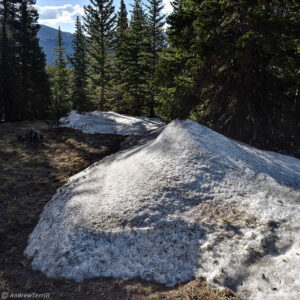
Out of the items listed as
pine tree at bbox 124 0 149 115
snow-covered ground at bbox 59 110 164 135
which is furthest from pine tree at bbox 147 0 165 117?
snow-covered ground at bbox 59 110 164 135

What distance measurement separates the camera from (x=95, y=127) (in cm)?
1870

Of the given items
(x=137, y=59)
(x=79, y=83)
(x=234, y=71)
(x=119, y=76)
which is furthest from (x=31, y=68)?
(x=234, y=71)

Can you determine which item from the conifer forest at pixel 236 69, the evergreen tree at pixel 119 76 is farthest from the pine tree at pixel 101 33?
A: the conifer forest at pixel 236 69

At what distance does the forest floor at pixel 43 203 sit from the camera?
16.6 ft

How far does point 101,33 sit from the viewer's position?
88.5 ft

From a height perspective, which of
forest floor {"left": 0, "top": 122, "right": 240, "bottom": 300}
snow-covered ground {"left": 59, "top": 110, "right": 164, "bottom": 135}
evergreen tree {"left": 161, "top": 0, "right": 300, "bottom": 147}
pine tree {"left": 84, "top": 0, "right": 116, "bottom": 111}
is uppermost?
pine tree {"left": 84, "top": 0, "right": 116, "bottom": 111}

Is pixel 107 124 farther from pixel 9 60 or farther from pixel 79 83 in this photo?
pixel 79 83

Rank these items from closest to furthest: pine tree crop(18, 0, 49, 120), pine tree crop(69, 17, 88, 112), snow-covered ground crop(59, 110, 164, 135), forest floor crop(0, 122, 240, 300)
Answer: forest floor crop(0, 122, 240, 300), snow-covered ground crop(59, 110, 164, 135), pine tree crop(18, 0, 49, 120), pine tree crop(69, 17, 88, 112)

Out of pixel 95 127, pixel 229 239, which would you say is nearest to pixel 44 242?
pixel 229 239

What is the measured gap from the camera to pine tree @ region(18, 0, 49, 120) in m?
28.8

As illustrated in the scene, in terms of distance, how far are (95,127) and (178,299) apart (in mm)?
15649

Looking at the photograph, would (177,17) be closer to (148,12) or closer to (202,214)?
(202,214)

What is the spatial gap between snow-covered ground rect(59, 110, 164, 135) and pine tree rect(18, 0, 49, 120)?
12300 mm

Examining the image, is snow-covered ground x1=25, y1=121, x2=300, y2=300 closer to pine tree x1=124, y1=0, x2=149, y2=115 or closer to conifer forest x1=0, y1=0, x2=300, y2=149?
conifer forest x1=0, y1=0, x2=300, y2=149
